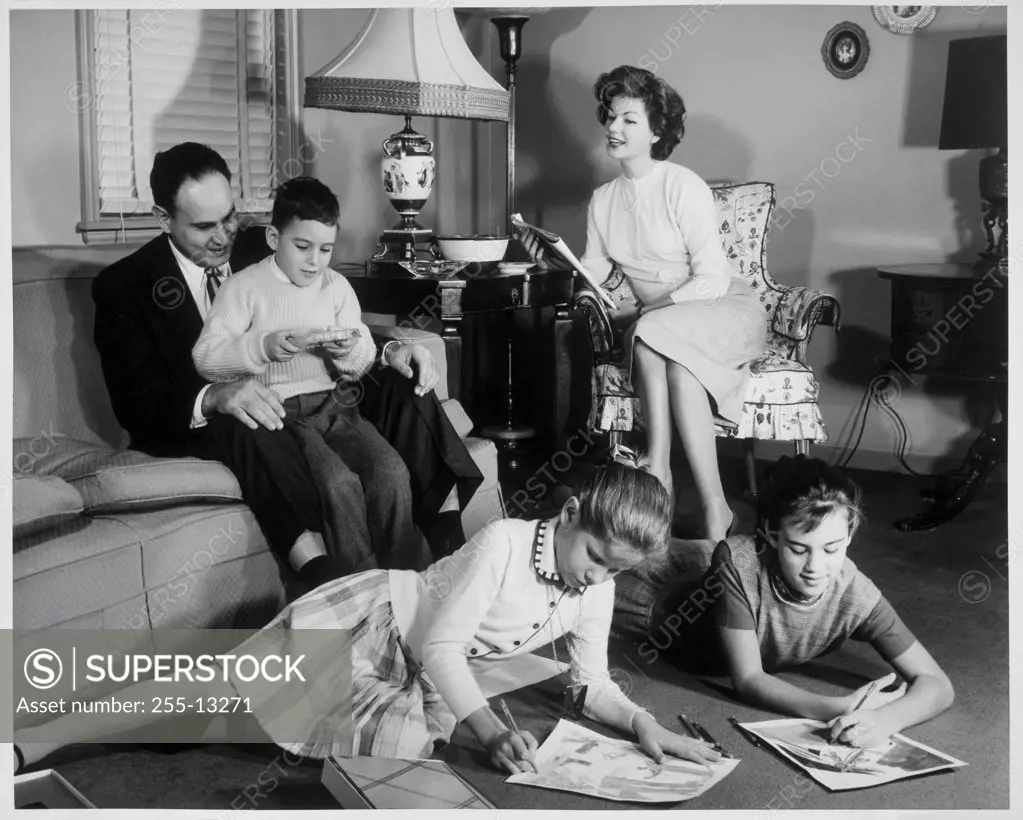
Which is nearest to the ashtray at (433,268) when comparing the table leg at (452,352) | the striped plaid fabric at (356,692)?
the table leg at (452,352)

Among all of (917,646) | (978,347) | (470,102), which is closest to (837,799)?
(917,646)

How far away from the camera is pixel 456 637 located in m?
1.49

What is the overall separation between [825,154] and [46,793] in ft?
7.16

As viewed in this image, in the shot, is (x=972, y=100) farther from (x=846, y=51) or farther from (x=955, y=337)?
(x=955, y=337)

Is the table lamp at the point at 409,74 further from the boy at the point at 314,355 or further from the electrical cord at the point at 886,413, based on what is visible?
the electrical cord at the point at 886,413

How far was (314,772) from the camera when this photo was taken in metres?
1.50

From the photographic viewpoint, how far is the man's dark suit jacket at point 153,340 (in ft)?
5.83

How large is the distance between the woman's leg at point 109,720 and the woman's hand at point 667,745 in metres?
0.54

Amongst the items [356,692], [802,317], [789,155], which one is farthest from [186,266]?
[789,155]

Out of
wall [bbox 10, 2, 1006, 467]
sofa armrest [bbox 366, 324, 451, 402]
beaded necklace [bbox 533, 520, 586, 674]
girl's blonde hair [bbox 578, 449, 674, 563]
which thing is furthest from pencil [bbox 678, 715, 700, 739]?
wall [bbox 10, 2, 1006, 467]

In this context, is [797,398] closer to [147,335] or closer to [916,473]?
[916,473]

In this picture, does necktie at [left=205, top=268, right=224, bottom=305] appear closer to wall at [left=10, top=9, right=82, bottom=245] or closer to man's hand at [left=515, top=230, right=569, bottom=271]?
wall at [left=10, top=9, right=82, bottom=245]

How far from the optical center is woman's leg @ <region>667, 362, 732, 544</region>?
2119mm

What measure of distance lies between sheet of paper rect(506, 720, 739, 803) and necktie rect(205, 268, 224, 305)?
865mm
